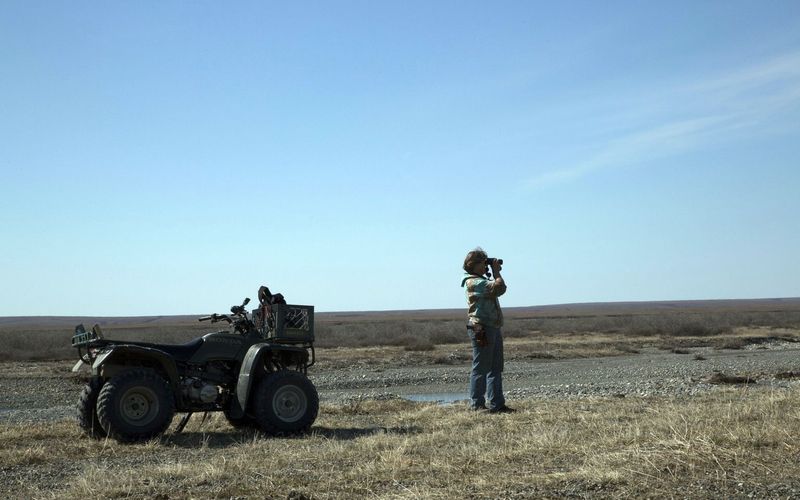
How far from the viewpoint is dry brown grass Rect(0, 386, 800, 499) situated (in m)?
5.97

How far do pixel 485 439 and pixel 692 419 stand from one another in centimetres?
207

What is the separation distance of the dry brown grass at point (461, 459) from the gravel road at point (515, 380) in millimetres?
5158

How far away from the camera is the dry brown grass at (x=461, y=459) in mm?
5973

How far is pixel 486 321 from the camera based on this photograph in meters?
11.2

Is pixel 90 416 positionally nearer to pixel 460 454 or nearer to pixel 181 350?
pixel 181 350

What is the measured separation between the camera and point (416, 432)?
9844 mm

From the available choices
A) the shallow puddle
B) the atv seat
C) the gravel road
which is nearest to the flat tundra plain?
the gravel road

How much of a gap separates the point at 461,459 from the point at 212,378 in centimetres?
444

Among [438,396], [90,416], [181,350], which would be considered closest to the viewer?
[90,416]

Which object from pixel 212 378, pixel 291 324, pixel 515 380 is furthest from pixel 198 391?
pixel 515 380

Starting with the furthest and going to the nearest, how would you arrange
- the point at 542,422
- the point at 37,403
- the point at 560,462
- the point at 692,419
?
1. the point at 37,403
2. the point at 542,422
3. the point at 692,419
4. the point at 560,462

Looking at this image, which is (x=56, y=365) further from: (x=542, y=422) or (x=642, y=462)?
(x=642, y=462)

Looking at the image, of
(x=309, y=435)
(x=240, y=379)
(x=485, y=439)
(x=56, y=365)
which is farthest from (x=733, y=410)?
(x=56, y=365)

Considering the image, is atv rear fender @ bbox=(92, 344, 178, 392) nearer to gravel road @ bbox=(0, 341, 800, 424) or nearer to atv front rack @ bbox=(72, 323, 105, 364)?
atv front rack @ bbox=(72, 323, 105, 364)
